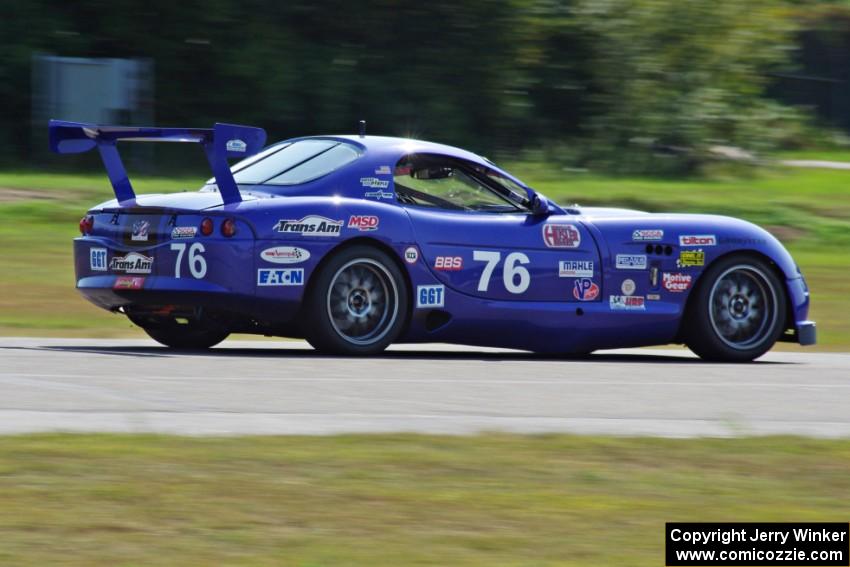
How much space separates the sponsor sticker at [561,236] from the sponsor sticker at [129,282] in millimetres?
2596

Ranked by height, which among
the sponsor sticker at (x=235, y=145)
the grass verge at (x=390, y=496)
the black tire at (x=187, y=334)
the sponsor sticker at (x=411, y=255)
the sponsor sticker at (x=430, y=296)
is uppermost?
the sponsor sticker at (x=235, y=145)

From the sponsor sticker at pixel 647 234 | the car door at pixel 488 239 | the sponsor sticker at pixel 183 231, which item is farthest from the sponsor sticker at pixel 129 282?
the sponsor sticker at pixel 647 234

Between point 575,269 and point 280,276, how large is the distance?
2082 millimetres

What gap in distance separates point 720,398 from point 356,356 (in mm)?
2286

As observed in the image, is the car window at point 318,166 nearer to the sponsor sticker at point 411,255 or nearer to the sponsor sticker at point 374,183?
the sponsor sticker at point 374,183

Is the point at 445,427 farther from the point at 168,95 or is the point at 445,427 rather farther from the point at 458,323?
the point at 168,95

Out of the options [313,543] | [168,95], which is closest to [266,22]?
[168,95]

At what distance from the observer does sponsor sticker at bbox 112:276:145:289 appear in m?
9.41

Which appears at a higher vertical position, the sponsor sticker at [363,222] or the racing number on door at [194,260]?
the sponsor sticker at [363,222]

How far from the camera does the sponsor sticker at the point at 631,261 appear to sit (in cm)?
1059

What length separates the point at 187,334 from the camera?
415 inches

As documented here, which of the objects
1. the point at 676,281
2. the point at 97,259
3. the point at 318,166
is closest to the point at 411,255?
the point at 318,166

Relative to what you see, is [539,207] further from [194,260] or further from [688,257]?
[194,260]

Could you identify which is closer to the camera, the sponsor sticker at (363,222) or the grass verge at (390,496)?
the grass verge at (390,496)
